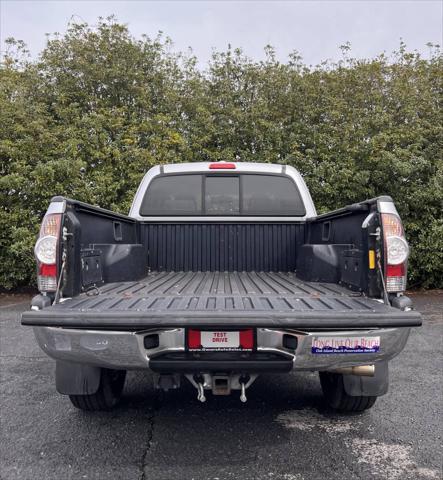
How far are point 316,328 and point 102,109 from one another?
9.11 metres

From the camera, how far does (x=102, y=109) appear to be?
10.3 meters

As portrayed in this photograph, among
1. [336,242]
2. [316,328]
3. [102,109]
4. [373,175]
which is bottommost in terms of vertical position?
[316,328]

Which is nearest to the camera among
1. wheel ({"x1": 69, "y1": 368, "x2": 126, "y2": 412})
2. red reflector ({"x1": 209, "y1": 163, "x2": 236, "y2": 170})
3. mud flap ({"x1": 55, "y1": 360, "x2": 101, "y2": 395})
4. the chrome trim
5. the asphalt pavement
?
the asphalt pavement

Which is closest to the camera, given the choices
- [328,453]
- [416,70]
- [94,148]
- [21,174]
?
[328,453]

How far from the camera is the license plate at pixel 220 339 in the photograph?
2508 millimetres

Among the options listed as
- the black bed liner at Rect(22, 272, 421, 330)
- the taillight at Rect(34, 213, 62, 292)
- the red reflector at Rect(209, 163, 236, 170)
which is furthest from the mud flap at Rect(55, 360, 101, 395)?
the red reflector at Rect(209, 163, 236, 170)

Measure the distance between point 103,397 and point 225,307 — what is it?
4.68 ft

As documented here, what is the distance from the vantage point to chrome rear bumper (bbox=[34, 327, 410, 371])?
8.18ft

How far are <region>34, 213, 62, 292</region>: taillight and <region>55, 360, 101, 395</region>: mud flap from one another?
2.13 feet

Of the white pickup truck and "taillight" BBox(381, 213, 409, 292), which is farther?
"taillight" BBox(381, 213, 409, 292)

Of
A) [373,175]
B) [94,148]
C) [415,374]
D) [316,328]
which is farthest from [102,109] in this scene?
[316,328]

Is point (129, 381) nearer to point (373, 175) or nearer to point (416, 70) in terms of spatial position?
point (373, 175)

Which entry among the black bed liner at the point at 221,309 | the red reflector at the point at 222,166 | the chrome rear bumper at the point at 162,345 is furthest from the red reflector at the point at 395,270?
the red reflector at the point at 222,166

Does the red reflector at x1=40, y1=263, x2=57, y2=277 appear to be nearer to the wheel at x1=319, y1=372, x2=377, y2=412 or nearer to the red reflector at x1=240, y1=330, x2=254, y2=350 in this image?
the red reflector at x1=240, y1=330, x2=254, y2=350
